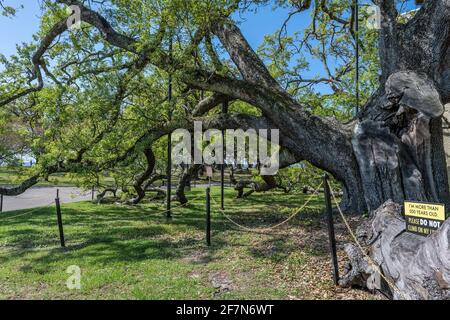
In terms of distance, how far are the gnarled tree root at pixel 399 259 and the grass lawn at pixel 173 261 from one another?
0.31 metres

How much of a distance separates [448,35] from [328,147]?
10.9 feet

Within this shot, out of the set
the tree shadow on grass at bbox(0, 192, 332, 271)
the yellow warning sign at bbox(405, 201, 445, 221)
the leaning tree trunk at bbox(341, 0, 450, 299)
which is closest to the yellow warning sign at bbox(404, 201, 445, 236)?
the yellow warning sign at bbox(405, 201, 445, 221)

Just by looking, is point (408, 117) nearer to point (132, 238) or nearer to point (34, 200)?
point (132, 238)

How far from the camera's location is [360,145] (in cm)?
782

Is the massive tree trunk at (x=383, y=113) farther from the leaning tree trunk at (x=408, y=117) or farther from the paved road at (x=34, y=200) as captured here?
the paved road at (x=34, y=200)

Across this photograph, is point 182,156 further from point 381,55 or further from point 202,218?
point 381,55

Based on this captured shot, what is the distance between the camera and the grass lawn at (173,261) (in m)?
4.98

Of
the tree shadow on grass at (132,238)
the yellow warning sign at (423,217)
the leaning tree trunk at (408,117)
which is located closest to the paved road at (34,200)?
the tree shadow on grass at (132,238)

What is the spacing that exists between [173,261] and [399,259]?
387cm

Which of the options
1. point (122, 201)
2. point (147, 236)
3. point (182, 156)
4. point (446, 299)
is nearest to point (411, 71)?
point (446, 299)

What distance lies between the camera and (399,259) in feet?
12.9

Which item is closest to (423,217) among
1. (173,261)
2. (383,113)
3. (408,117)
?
(408,117)

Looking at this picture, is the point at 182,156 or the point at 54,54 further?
the point at 182,156

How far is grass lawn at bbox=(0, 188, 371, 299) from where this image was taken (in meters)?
4.98
